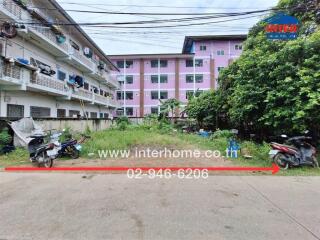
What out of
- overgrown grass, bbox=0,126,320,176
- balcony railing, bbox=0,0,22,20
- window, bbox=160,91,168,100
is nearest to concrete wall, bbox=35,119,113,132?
overgrown grass, bbox=0,126,320,176

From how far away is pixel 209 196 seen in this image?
5.58m

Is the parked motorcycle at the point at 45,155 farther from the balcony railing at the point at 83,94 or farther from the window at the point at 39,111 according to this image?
the balcony railing at the point at 83,94

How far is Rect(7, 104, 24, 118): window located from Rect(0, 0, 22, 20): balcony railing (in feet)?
16.4

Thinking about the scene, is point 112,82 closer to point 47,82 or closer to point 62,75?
point 62,75

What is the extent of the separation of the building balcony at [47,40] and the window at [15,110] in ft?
14.4

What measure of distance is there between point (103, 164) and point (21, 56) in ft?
35.8

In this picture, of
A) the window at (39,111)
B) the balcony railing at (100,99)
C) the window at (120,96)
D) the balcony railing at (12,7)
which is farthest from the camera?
the window at (120,96)

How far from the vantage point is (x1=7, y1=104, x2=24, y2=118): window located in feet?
50.1

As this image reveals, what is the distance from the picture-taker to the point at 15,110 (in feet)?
52.1

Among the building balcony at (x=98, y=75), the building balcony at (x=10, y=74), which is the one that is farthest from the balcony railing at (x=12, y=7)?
the building balcony at (x=98, y=75)

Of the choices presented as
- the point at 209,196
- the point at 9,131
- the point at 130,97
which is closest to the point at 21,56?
the point at 9,131

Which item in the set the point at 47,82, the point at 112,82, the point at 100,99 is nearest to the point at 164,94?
the point at 112,82

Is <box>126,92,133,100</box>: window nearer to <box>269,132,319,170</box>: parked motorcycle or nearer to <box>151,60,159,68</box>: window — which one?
<box>151,60,159,68</box>: window

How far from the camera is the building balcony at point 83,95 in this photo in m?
23.3
